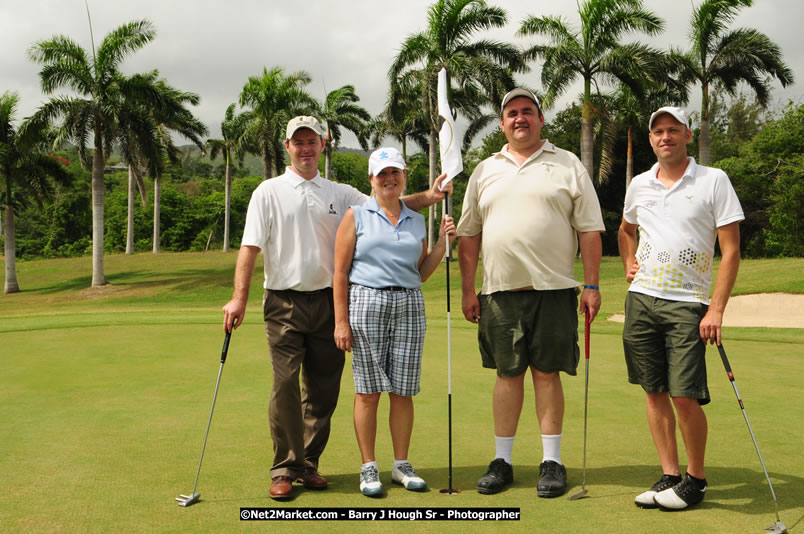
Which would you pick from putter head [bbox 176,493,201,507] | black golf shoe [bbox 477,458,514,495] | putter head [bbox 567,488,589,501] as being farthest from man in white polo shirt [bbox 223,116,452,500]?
putter head [bbox 567,488,589,501]

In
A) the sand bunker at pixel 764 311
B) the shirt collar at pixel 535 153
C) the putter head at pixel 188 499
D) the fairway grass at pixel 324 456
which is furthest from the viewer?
the sand bunker at pixel 764 311

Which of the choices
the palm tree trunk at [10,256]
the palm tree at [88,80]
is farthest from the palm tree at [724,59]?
the palm tree trunk at [10,256]

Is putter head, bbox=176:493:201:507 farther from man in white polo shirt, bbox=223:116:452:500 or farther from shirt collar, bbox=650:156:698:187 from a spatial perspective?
shirt collar, bbox=650:156:698:187

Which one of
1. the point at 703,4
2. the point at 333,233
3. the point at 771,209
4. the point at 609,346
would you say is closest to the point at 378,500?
the point at 333,233

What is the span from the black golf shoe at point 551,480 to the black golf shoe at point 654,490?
1.20ft

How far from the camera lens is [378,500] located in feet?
11.8

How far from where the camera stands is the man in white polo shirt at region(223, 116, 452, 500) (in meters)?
4.18

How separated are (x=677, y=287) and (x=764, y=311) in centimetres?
1301

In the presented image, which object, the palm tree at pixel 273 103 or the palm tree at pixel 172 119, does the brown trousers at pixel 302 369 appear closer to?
the palm tree at pixel 172 119

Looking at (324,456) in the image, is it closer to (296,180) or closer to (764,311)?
(296,180)

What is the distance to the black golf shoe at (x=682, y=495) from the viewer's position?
3438mm

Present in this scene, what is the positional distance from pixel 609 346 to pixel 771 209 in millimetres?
36785

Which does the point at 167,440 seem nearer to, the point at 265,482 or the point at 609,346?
the point at 265,482

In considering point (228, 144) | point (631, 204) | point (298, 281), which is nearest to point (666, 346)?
point (631, 204)
